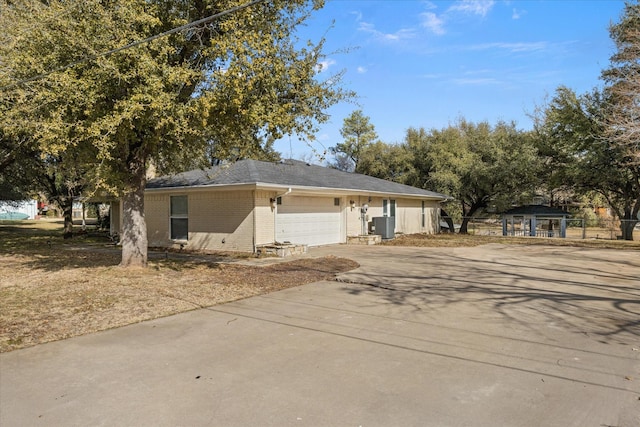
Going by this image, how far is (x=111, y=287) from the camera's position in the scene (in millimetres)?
8117

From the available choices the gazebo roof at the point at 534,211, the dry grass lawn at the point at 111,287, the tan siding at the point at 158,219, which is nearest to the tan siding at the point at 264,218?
the dry grass lawn at the point at 111,287

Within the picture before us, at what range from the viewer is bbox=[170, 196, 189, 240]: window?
1619 centimetres

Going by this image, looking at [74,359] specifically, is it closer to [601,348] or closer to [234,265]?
[601,348]

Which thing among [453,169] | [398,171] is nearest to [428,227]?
[453,169]

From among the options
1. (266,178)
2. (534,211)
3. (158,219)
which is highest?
(266,178)

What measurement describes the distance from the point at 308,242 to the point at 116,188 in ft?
29.2

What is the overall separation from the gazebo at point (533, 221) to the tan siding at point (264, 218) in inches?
759

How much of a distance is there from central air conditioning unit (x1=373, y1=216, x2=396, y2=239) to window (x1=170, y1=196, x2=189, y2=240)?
28.6 ft

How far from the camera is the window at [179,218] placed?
16.2 m

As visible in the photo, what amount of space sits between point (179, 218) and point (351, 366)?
532 inches

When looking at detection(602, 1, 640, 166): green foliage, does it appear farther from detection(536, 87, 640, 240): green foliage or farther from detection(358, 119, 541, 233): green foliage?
detection(358, 119, 541, 233): green foliage

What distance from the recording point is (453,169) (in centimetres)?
2722

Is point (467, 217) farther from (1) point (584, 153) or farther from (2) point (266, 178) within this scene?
(2) point (266, 178)

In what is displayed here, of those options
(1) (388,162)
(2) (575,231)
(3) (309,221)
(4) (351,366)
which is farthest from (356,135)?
(4) (351,366)
